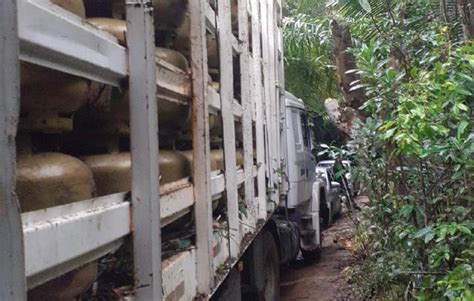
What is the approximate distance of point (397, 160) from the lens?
16.8 feet

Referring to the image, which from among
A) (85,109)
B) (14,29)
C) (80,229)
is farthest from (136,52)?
(14,29)

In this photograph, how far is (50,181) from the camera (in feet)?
→ 4.96

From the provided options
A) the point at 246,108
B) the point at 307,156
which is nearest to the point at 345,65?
the point at 307,156

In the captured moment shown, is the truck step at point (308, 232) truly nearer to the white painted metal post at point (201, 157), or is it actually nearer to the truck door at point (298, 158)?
the truck door at point (298, 158)

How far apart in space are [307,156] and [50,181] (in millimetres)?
6564

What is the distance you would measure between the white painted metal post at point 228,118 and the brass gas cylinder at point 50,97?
1607mm

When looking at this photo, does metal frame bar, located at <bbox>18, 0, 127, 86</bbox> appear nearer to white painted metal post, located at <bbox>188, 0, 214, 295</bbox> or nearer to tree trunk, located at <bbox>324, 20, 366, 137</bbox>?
white painted metal post, located at <bbox>188, 0, 214, 295</bbox>

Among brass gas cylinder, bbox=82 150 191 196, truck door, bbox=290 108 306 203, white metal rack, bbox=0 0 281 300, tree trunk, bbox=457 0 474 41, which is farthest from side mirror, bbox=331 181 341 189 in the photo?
brass gas cylinder, bbox=82 150 191 196

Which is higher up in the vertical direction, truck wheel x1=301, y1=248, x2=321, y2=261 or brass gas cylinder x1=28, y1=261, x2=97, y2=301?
brass gas cylinder x1=28, y1=261, x2=97, y2=301

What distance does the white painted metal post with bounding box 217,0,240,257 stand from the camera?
336 centimetres

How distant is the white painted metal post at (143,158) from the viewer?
1.88m

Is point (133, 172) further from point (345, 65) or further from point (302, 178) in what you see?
point (302, 178)

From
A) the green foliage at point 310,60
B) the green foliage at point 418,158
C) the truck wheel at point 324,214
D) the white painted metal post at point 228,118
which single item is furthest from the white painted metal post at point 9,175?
the green foliage at point 310,60

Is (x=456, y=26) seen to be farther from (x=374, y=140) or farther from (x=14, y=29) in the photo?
(x=14, y=29)
